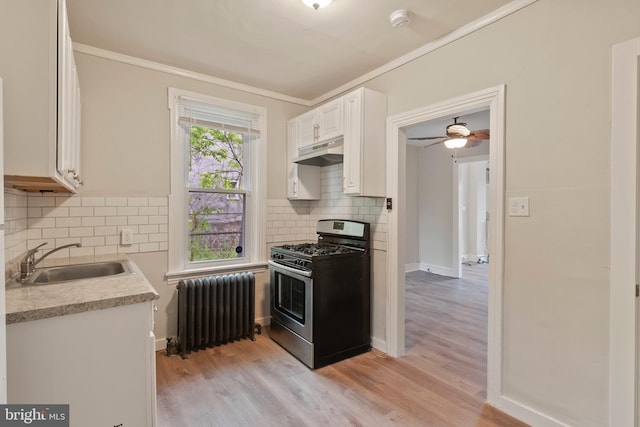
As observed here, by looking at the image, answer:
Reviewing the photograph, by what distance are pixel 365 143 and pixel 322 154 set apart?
46 centimetres

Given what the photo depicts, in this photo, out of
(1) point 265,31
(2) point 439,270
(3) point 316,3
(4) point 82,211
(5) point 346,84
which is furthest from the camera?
(2) point 439,270

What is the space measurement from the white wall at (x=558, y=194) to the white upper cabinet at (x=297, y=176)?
194 cm

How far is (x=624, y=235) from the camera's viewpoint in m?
1.59

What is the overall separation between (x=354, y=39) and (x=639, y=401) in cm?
276

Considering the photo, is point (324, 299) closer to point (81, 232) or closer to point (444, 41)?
point (81, 232)

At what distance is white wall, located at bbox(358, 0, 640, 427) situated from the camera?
1.67 m

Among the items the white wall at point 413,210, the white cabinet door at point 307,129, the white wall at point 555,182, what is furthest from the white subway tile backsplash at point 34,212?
the white wall at point 413,210

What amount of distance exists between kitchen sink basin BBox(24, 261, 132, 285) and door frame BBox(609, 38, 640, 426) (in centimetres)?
270

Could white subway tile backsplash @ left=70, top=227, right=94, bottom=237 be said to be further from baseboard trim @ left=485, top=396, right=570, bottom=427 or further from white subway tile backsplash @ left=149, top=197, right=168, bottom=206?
baseboard trim @ left=485, top=396, right=570, bottom=427

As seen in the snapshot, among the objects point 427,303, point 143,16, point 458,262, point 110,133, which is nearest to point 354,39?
point 143,16

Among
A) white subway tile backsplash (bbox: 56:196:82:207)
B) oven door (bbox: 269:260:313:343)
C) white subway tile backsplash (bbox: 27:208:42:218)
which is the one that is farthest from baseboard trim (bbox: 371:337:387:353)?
white subway tile backsplash (bbox: 27:208:42:218)

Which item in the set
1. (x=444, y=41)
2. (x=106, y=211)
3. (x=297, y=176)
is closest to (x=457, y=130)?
(x=444, y=41)

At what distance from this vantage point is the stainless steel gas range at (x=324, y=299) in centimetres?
264

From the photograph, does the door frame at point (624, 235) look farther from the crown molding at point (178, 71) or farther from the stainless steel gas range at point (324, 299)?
the crown molding at point (178, 71)
